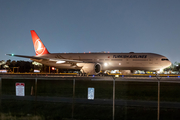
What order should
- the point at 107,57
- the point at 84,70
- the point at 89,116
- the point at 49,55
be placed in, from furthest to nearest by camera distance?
the point at 49,55 < the point at 107,57 < the point at 84,70 < the point at 89,116

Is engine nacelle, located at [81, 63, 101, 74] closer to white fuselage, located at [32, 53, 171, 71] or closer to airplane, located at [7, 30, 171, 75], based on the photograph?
airplane, located at [7, 30, 171, 75]

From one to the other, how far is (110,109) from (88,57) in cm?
3166

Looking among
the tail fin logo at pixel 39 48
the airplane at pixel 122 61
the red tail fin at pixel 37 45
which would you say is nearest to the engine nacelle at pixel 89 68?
the airplane at pixel 122 61

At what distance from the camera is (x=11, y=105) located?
13773 millimetres

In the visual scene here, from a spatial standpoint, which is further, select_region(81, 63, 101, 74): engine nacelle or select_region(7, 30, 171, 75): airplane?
select_region(7, 30, 171, 75): airplane

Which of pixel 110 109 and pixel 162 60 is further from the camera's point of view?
pixel 162 60

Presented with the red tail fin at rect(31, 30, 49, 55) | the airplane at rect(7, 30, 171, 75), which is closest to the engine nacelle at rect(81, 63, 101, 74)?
the airplane at rect(7, 30, 171, 75)

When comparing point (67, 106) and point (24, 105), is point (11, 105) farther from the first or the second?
point (67, 106)

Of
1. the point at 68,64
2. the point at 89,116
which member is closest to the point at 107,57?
the point at 68,64

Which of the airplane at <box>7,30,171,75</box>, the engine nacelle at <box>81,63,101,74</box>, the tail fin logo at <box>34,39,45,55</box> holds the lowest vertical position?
the engine nacelle at <box>81,63,101,74</box>

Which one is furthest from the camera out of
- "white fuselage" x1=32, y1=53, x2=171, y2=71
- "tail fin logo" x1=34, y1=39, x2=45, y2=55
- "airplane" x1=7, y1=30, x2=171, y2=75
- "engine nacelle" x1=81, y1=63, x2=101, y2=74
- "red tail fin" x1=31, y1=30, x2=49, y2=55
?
"tail fin logo" x1=34, y1=39, x2=45, y2=55

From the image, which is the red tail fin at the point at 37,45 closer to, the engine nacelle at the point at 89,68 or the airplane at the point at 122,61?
the airplane at the point at 122,61

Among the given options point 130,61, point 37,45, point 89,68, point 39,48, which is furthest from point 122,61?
point 37,45

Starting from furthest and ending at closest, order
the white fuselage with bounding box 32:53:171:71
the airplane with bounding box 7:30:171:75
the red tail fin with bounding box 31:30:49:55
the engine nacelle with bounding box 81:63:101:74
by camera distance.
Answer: the red tail fin with bounding box 31:30:49:55 < the white fuselage with bounding box 32:53:171:71 < the airplane with bounding box 7:30:171:75 < the engine nacelle with bounding box 81:63:101:74
